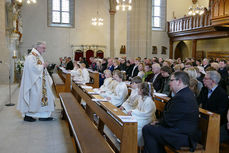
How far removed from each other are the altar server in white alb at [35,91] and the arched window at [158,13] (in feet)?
57.9

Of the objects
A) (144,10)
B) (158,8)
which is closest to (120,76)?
(144,10)

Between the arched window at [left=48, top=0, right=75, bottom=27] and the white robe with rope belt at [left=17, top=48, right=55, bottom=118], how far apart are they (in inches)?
606

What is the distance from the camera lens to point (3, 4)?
11570mm

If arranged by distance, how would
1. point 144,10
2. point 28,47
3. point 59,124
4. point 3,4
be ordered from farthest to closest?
point 28,47 < point 144,10 < point 3,4 < point 59,124

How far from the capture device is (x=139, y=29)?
1251cm

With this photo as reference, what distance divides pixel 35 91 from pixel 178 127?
3860 mm

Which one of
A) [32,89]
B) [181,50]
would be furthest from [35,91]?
[181,50]

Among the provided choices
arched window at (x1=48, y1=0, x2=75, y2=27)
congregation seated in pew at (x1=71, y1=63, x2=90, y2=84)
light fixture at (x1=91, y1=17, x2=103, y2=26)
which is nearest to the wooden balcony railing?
light fixture at (x1=91, y1=17, x2=103, y2=26)

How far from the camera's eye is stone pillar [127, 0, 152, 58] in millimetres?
12445

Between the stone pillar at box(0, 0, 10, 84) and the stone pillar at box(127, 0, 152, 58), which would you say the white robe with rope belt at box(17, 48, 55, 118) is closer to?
the stone pillar at box(0, 0, 10, 84)

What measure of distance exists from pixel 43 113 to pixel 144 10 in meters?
8.46

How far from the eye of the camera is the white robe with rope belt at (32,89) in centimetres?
575

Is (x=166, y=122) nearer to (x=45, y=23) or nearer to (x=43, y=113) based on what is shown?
(x=43, y=113)

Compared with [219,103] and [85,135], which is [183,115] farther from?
[85,135]
